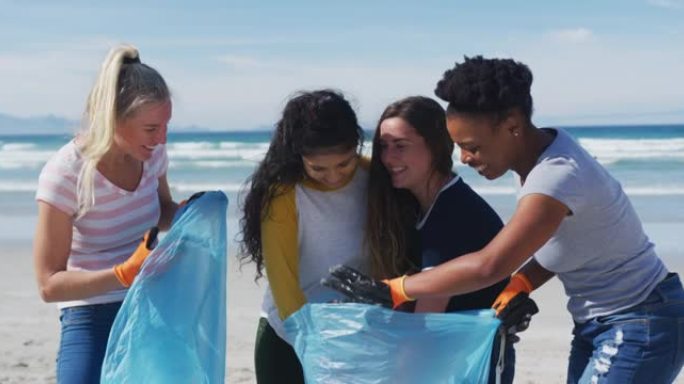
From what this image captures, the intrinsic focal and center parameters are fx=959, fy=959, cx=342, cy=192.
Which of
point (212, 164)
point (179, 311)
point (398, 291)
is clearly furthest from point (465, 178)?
point (398, 291)

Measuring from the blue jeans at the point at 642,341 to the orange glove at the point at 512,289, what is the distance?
23 cm

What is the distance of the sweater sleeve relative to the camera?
3.05 meters

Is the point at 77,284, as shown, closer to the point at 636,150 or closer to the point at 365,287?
the point at 365,287

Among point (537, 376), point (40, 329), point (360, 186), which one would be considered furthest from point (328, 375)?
point (40, 329)

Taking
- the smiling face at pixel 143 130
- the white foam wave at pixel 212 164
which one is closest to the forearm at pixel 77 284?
the smiling face at pixel 143 130

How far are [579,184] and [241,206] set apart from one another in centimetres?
119

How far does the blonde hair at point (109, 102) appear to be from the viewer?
3064mm

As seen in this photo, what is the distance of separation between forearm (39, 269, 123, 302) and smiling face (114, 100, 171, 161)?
0.41 meters

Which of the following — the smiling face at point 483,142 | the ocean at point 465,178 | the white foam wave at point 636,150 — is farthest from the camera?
the white foam wave at point 636,150

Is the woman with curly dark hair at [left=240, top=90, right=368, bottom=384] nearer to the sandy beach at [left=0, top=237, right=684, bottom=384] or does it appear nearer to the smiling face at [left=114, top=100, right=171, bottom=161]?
the smiling face at [left=114, top=100, right=171, bottom=161]

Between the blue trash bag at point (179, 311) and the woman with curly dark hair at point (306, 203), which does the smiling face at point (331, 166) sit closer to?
the woman with curly dark hair at point (306, 203)

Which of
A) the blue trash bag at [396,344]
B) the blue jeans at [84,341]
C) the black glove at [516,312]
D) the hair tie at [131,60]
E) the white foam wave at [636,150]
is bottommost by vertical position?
the white foam wave at [636,150]

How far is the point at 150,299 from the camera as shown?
10.3 ft

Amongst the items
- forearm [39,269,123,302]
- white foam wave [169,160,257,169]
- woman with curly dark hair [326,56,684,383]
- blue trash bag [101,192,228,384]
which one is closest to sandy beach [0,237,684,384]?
blue trash bag [101,192,228,384]
